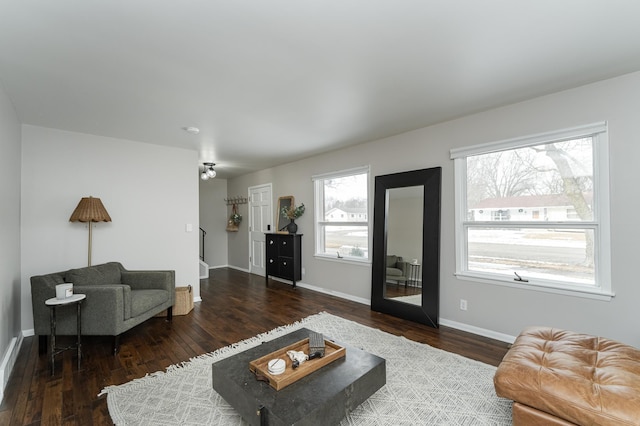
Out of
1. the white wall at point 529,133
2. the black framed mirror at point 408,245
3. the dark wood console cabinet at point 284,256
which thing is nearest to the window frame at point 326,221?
the white wall at point 529,133

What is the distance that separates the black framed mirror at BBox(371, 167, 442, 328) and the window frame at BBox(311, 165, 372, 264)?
26 cm

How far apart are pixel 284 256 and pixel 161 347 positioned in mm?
2937

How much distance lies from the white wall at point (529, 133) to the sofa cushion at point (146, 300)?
2.68 metres

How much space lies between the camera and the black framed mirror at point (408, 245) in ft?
11.7

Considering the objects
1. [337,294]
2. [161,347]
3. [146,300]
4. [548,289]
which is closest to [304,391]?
[161,347]

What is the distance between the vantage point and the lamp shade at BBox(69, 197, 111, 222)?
350 centimetres

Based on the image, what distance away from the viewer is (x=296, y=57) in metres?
2.13

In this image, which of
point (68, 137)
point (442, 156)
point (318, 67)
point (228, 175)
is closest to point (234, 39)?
point (318, 67)

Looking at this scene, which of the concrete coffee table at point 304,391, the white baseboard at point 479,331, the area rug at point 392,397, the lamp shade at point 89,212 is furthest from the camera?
→ the lamp shade at point 89,212

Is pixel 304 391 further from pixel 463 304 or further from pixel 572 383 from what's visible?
pixel 463 304

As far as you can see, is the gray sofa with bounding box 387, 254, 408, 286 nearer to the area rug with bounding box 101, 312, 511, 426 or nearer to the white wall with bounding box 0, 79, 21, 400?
the area rug with bounding box 101, 312, 511, 426

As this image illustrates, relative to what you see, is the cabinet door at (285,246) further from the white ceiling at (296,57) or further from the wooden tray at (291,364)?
the wooden tray at (291,364)

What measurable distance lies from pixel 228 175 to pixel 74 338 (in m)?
4.82

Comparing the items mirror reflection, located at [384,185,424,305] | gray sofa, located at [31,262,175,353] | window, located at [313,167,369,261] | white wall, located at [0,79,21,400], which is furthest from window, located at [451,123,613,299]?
white wall, located at [0,79,21,400]
